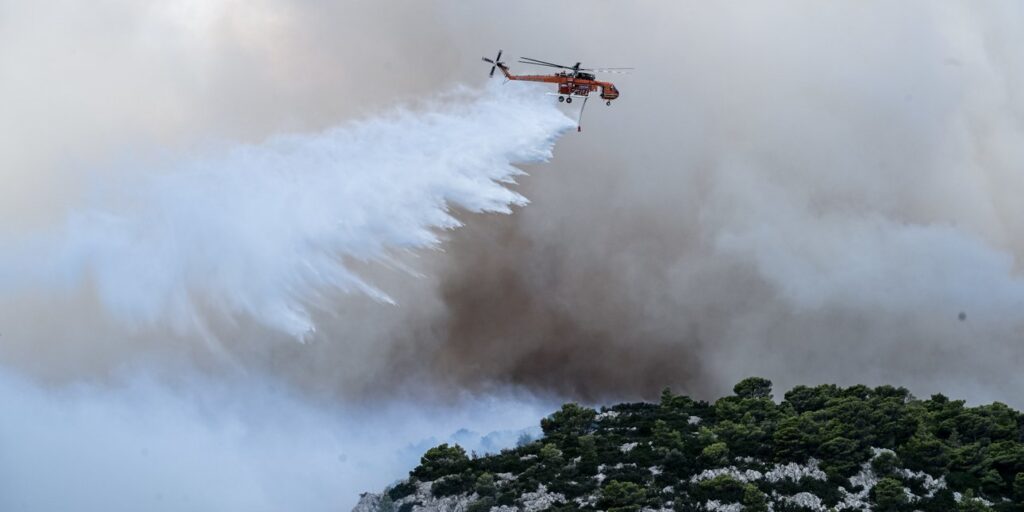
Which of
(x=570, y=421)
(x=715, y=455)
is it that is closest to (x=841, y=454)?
(x=715, y=455)

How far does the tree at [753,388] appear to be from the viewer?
12475 cm

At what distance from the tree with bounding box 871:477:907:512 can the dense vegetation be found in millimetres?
94

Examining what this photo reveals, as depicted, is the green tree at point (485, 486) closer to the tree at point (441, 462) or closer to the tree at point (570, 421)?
the tree at point (441, 462)

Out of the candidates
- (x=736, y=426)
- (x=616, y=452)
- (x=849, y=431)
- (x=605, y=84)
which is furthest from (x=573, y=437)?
(x=605, y=84)

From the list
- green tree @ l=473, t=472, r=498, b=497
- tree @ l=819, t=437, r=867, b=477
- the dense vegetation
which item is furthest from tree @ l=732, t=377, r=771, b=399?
green tree @ l=473, t=472, r=498, b=497

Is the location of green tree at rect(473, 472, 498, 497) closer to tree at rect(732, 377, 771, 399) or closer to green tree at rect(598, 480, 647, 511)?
green tree at rect(598, 480, 647, 511)

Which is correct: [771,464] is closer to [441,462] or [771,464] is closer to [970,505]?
[970,505]

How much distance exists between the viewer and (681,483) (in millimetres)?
95938

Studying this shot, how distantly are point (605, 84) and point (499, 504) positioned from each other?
47.3 metres

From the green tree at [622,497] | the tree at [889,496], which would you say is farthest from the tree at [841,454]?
the green tree at [622,497]

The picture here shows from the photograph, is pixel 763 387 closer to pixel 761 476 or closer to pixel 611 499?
pixel 761 476

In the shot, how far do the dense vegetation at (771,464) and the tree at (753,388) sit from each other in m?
8.69

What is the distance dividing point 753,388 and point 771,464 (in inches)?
1056

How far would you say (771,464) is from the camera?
98688 millimetres
